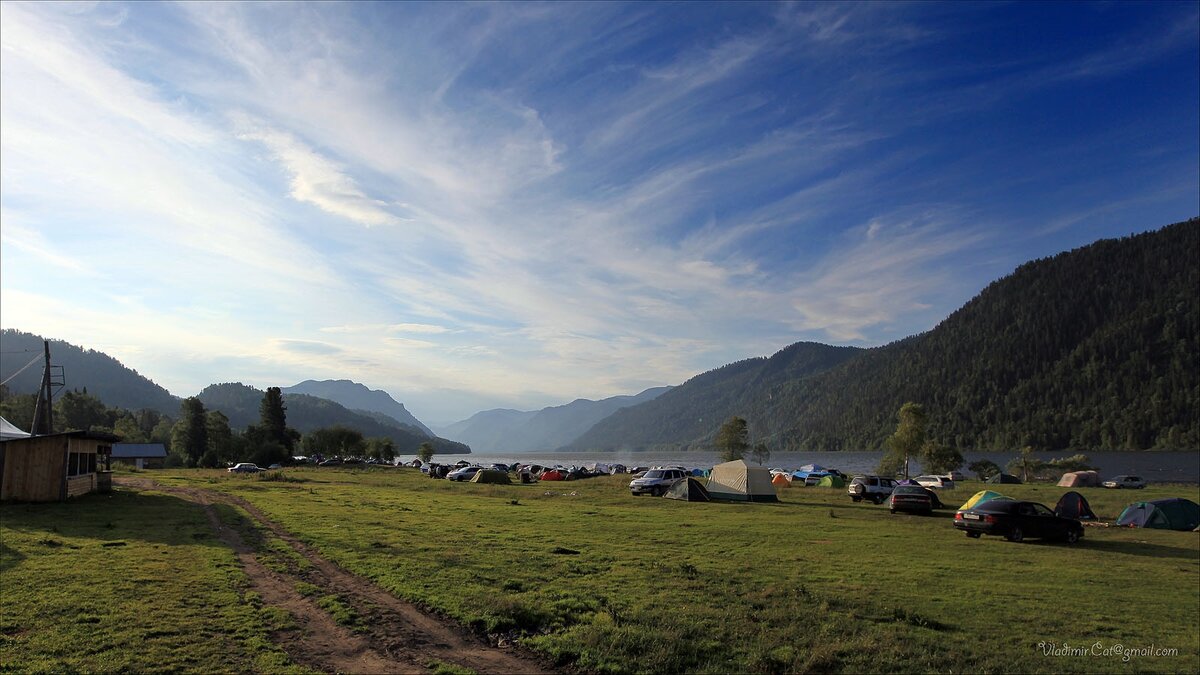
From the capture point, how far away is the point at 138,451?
404 feet

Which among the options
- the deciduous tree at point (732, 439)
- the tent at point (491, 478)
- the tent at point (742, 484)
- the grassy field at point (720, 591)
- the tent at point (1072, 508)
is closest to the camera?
the grassy field at point (720, 591)

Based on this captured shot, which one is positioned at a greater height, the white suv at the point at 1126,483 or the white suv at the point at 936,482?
the white suv at the point at 936,482

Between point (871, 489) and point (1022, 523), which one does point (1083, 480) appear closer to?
point (871, 489)

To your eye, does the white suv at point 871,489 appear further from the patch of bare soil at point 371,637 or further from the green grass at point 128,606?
the green grass at point 128,606

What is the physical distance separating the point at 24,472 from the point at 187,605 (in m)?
28.4

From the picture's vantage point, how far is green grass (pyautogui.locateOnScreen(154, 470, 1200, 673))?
10727mm

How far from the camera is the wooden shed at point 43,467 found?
103 feet

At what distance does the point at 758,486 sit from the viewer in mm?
44188

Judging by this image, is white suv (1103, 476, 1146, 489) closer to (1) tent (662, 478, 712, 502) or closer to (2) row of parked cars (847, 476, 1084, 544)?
(1) tent (662, 478, 712, 502)

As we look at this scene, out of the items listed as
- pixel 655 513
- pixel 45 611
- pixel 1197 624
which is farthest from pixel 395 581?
pixel 655 513

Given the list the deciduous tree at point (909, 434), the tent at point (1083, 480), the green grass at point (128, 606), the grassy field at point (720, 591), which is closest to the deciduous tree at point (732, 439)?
the deciduous tree at point (909, 434)

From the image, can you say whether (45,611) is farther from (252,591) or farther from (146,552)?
(146,552)

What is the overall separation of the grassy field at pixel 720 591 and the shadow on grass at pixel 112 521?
27 centimetres

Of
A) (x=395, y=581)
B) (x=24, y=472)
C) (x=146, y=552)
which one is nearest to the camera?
(x=395, y=581)
